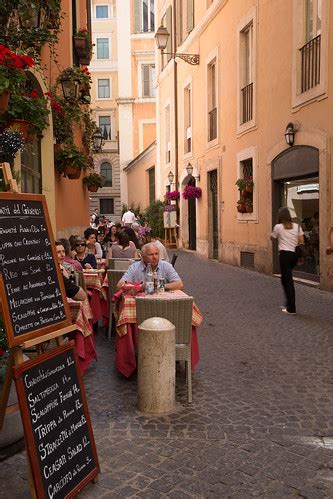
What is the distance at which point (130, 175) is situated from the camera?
3609 cm

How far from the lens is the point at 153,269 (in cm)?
559

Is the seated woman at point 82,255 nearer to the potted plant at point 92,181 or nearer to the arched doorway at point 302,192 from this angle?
the arched doorway at point 302,192

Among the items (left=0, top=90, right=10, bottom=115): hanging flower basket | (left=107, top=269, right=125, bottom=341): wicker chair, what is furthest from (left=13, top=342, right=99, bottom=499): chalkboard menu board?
(left=107, top=269, right=125, bottom=341): wicker chair

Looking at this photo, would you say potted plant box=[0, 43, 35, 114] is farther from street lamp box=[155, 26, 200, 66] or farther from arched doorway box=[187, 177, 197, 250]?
arched doorway box=[187, 177, 197, 250]

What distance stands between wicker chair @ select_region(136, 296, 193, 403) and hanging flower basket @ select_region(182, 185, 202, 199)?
48.4 feet

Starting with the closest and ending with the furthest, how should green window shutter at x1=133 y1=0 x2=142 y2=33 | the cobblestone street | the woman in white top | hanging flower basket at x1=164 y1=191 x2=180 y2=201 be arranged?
the cobblestone street, the woman in white top, hanging flower basket at x1=164 y1=191 x2=180 y2=201, green window shutter at x1=133 y1=0 x2=142 y2=33

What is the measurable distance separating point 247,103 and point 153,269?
32.8 ft

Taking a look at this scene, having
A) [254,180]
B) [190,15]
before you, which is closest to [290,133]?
[254,180]

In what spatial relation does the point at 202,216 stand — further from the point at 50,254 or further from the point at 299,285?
the point at 50,254

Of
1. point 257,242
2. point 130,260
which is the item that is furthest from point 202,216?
point 130,260

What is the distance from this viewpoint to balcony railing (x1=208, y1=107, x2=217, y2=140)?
17.5 metres

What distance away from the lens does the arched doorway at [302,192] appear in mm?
10758

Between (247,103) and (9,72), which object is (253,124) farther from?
(9,72)

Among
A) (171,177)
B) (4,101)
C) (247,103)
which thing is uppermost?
(247,103)
